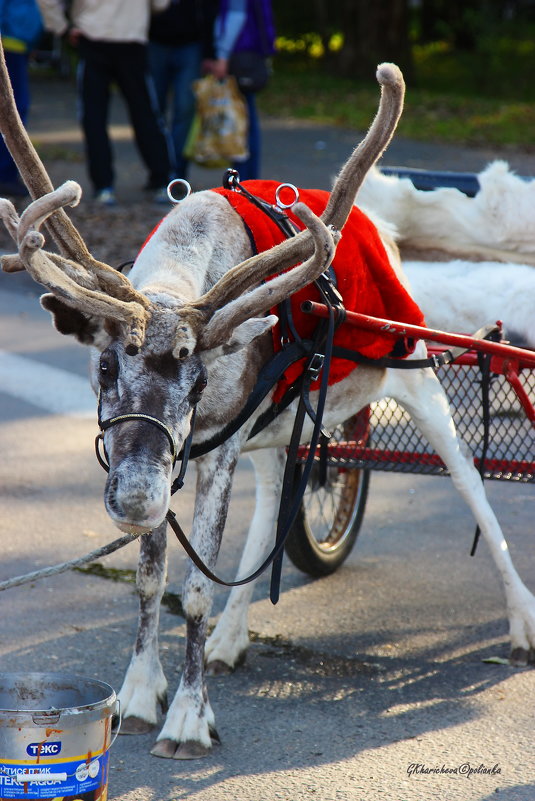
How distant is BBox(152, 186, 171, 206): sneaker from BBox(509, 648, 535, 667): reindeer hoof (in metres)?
8.07

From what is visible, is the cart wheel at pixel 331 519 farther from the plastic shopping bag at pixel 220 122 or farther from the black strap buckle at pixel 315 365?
the plastic shopping bag at pixel 220 122

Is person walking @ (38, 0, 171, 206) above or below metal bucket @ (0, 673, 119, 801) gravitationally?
above

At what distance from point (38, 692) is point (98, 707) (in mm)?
327

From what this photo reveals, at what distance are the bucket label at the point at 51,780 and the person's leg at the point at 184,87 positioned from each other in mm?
8911

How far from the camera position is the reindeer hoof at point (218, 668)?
4137 mm

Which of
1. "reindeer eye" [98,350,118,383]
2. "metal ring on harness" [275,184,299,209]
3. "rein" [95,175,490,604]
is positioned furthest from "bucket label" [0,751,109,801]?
"metal ring on harness" [275,184,299,209]

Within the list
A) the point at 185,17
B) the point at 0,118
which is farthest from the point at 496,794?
the point at 185,17

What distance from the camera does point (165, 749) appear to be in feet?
11.6

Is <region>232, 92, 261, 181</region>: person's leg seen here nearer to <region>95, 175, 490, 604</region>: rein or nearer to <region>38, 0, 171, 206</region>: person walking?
<region>38, 0, 171, 206</region>: person walking

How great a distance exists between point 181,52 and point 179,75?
0.22 meters

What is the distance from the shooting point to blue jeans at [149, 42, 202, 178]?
11.2 m

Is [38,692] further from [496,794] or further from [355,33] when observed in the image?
[355,33]

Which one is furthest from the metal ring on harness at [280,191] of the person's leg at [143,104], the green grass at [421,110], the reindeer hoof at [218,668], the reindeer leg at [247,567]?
the green grass at [421,110]

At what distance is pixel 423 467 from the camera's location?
4.46 m
